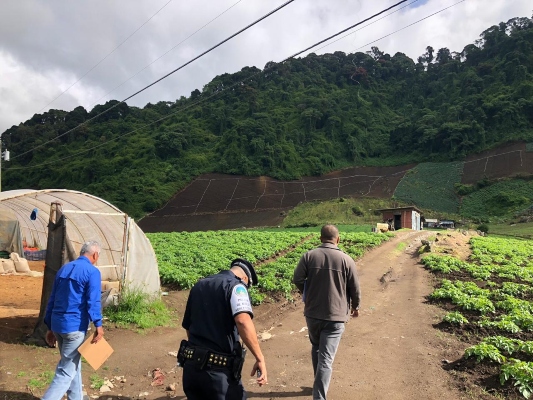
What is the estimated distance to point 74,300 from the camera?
16.6ft

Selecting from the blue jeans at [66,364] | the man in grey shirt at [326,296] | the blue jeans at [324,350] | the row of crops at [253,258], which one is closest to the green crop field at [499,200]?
the row of crops at [253,258]

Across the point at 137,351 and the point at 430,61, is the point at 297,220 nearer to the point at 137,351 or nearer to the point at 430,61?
the point at 137,351

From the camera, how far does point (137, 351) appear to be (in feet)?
26.8

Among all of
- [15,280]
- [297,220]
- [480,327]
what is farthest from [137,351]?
[297,220]

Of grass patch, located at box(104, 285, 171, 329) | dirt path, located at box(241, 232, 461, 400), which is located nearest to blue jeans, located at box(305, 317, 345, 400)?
dirt path, located at box(241, 232, 461, 400)

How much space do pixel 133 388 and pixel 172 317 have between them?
14.1 feet

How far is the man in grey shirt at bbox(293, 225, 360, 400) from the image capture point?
5180mm

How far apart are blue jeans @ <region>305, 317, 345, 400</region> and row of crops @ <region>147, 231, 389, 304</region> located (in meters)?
7.27

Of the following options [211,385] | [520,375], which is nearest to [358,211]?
[520,375]

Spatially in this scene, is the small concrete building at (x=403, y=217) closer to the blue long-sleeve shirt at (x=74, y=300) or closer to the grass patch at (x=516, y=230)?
the grass patch at (x=516, y=230)

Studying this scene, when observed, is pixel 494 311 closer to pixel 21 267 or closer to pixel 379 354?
pixel 379 354

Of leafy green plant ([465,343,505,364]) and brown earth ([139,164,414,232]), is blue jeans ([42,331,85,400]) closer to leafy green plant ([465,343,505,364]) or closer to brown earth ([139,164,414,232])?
leafy green plant ([465,343,505,364])

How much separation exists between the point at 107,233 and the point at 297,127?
93290mm

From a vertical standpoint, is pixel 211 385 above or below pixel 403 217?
above
